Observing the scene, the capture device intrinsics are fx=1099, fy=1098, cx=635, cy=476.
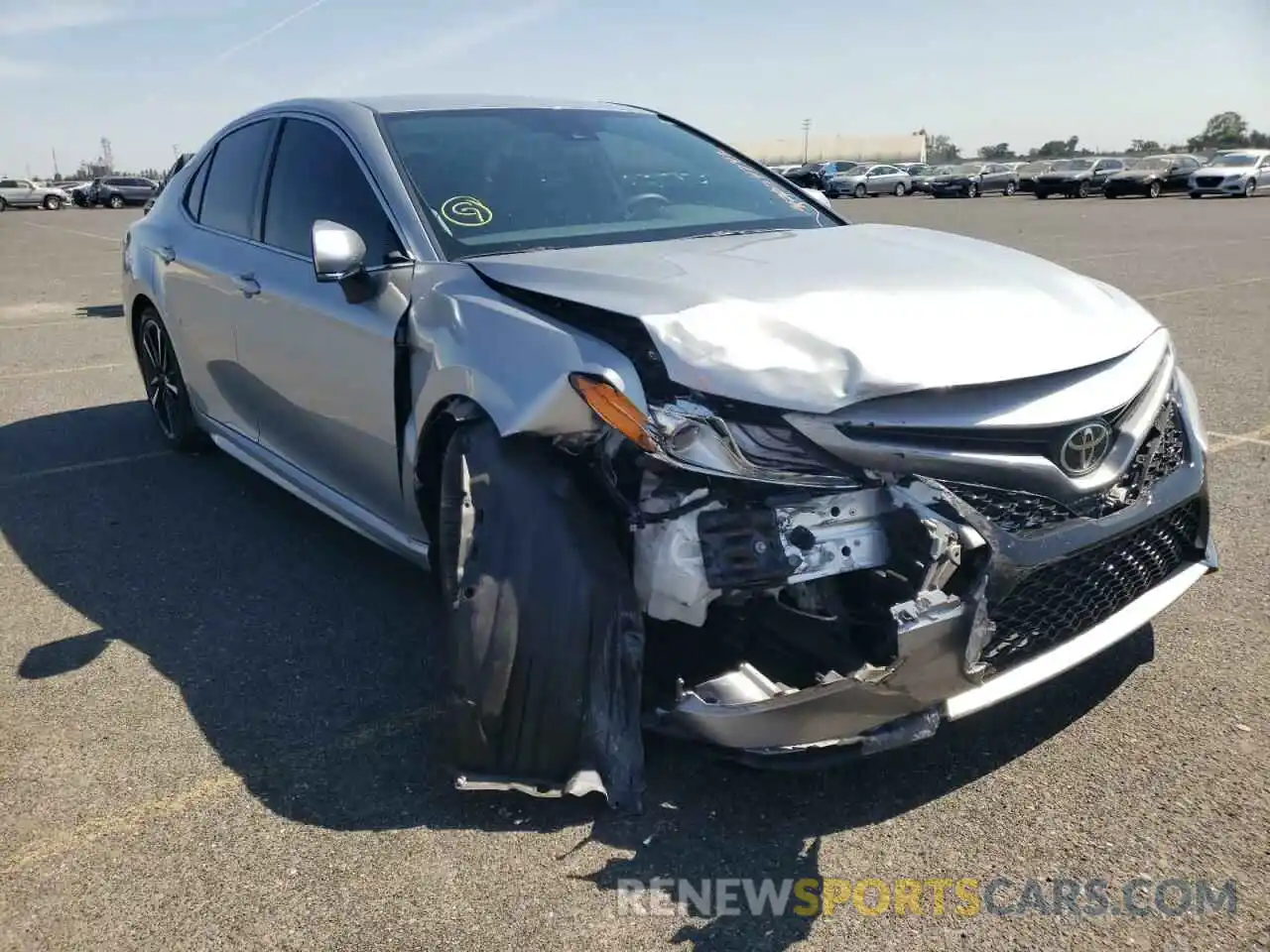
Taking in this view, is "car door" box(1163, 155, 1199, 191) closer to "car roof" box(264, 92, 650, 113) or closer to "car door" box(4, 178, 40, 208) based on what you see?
"car roof" box(264, 92, 650, 113)

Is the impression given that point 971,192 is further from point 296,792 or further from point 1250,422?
point 296,792

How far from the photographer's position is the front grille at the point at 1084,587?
8.55 feet

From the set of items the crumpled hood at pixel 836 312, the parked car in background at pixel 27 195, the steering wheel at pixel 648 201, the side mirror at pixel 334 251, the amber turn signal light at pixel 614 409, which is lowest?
the parked car in background at pixel 27 195

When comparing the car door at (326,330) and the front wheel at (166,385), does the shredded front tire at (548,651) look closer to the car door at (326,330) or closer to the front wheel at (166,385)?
the car door at (326,330)

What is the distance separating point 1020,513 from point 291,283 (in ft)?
8.70

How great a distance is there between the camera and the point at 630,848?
102 inches

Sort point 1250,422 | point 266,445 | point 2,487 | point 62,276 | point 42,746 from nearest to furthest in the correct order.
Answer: point 42,746 < point 266,445 < point 2,487 < point 1250,422 < point 62,276

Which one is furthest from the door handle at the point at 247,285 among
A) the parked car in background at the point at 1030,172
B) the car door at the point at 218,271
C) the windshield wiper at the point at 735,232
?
the parked car in background at the point at 1030,172

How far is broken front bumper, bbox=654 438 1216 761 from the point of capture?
241 cm

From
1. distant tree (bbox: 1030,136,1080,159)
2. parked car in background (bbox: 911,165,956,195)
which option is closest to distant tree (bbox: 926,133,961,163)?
distant tree (bbox: 1030,136,1080,159)

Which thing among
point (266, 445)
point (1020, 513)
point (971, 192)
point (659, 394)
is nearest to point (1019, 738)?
point (1020, 513)

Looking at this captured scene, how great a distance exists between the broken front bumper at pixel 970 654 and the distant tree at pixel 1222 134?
3575 inches

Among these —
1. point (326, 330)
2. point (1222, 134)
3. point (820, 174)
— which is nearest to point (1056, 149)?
point (1222, 134)

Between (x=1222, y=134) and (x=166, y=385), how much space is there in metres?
100
